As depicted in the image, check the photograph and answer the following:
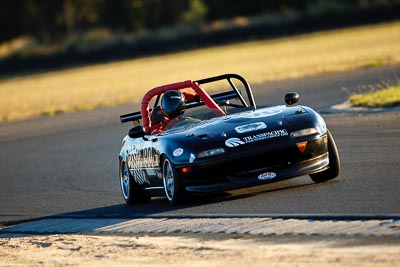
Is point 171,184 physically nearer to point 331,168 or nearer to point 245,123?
point 245,123

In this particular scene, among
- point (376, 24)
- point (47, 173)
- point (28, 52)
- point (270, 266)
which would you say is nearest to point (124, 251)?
point (270, 266)

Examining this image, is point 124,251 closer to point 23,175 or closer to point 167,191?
point 167,191

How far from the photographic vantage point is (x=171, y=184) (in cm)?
1156

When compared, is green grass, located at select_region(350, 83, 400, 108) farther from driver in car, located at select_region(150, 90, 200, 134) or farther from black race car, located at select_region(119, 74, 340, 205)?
black race car, located at select_region(119, 74, 340, 205)

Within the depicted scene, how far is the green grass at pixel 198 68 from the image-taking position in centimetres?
3795

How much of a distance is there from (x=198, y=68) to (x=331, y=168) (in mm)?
38320

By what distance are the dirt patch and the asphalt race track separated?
1.07m

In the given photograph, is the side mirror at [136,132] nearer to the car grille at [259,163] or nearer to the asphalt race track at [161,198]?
the asphalt race track at [161,198]

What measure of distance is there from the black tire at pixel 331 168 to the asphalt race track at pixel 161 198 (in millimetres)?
101

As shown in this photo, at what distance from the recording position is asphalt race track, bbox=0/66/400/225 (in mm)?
10383

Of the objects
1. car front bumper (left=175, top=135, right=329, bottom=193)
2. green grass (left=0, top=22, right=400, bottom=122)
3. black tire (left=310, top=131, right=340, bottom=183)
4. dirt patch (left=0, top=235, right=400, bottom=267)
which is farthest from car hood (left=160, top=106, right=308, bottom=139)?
green grass (left=0, top=22, right=400, bottom=122)

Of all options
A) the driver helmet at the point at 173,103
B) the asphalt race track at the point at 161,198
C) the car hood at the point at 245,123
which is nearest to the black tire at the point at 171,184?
the asphalt race track at the point at 161,198

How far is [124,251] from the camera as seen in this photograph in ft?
29.2

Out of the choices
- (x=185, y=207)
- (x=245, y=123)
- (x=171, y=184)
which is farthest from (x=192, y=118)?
(x=185, y=207)
